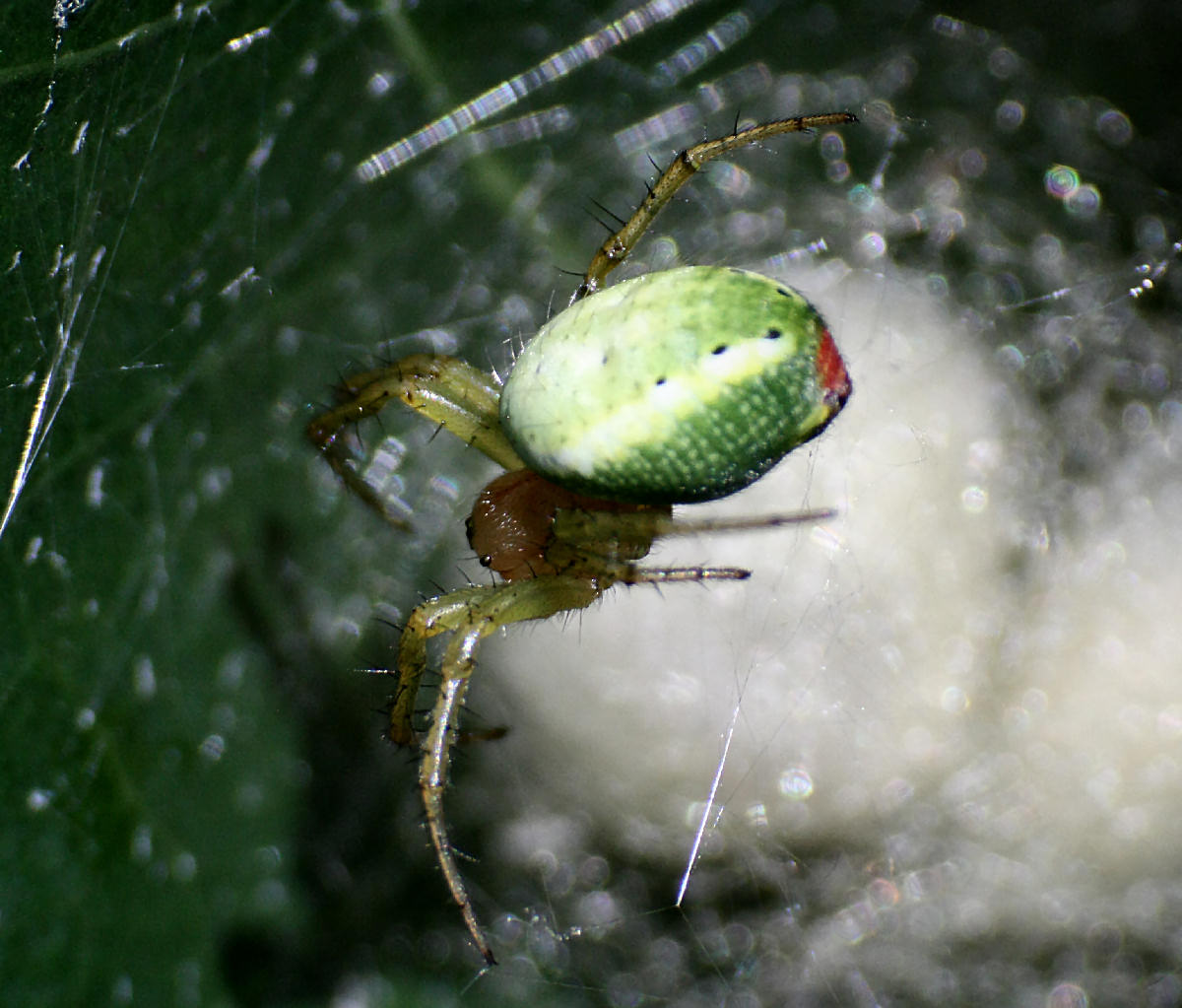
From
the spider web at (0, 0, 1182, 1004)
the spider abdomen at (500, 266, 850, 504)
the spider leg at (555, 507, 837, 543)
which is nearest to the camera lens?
the spider abdomen at (500, 266, 850, 504)

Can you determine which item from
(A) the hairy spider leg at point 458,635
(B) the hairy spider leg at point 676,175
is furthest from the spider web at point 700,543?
(B) the hairy spider leg at point 676,175

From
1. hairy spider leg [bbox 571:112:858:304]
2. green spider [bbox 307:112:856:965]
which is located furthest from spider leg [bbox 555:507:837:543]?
hairy spider leg [bbox 571:112:858:304]

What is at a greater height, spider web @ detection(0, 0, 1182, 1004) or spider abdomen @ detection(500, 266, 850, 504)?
spider abdomen @ detection(500, 266, 850, 504)

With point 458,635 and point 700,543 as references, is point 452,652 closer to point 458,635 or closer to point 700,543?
point 458,635

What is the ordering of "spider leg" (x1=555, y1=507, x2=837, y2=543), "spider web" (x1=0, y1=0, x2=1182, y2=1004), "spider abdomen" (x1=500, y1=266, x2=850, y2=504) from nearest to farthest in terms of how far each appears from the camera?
1. "spider abdomen" (x1=500, y1=266, x2=850, y2=504)
2. "spider leg" (x1=555, y1=507, x2=837, y2=543)
3. "spider web" (x1=0, y1=0, x2=1182, y2=1004)

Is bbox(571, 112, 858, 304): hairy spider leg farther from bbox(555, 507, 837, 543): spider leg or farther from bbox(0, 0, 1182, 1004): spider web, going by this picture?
bbox(0, 0, 1182, 1004): spider web

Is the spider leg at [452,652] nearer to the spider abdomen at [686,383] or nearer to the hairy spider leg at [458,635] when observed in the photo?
the hairy spider leg at [458,635]

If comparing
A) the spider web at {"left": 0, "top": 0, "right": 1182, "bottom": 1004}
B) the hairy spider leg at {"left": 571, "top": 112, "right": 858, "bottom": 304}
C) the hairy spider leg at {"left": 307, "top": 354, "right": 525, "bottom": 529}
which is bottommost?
the spider web at {"left": 0, "top": 0, "right": 1182, "bottom": 1004}

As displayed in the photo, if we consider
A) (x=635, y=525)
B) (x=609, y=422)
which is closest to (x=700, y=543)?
(x=635, y=525)
